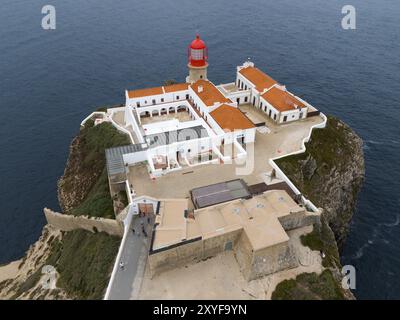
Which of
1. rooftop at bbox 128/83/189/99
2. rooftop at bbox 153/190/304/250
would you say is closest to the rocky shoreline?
rooftop at bbox 153/190/304/250

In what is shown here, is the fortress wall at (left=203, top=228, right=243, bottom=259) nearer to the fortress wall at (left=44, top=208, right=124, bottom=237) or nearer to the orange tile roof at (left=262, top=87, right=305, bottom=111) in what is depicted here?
the fortress wall at (left=44, top=208, right=124, bottom=237)

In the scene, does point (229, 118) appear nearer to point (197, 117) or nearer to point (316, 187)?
point (197, 117)

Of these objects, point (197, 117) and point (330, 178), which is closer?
point (330, 178)

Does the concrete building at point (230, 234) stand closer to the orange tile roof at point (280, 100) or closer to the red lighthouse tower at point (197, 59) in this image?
the orange tile roof at point (280, 100)

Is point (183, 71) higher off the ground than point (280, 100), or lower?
higher

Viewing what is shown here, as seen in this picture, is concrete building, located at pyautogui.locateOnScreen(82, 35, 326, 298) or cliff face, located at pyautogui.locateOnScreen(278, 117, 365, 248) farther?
cliff face, located at pyautogui.locateOnScreen(278, 117, 365, 248)

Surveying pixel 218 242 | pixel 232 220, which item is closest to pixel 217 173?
pixel 232 220

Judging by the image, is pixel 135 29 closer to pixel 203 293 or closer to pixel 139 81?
pixel 139 81
